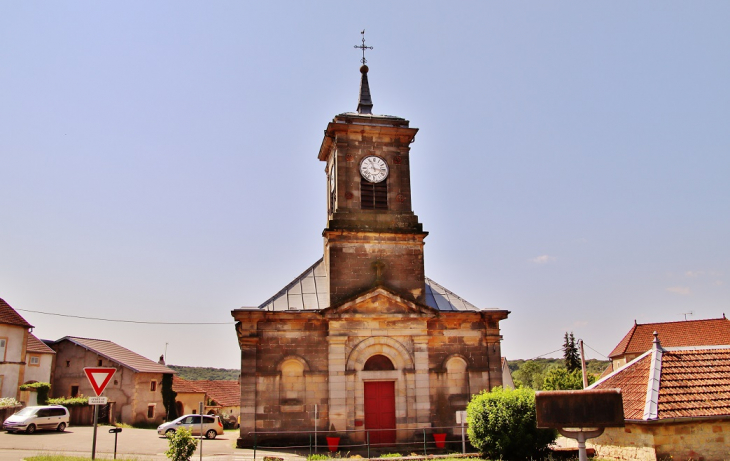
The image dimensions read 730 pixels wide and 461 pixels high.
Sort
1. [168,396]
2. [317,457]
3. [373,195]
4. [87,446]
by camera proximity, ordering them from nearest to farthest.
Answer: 1. [317,457]
2. [87,446]
3. [373,195]
4. [168,396]

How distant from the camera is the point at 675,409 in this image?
47.2 feet

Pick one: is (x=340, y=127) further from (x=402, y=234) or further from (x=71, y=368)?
(x=71, y=368)

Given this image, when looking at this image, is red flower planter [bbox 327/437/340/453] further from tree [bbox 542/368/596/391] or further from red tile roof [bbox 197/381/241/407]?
red tile roof [bbox 197/381/241/407]

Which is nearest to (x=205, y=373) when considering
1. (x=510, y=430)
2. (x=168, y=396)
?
(x=168, y=396)

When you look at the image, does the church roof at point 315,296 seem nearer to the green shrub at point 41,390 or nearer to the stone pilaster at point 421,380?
the stone pilaster at point 421,380

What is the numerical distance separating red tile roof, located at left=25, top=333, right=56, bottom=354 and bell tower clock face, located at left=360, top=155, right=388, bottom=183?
27.9m

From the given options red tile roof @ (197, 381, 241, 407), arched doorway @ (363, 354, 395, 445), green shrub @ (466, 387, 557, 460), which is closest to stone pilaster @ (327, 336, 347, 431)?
arched doorway @ (363, 354, 395, 445)

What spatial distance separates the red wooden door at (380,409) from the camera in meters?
22.7

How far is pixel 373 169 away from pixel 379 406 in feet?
33.7

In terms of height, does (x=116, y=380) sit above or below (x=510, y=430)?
above

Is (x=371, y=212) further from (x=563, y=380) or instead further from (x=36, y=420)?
(x=563, y=380)

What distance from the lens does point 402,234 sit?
25234mm

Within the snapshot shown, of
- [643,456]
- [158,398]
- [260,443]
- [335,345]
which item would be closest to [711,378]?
[643,456]

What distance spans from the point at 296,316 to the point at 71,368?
28581 mm
